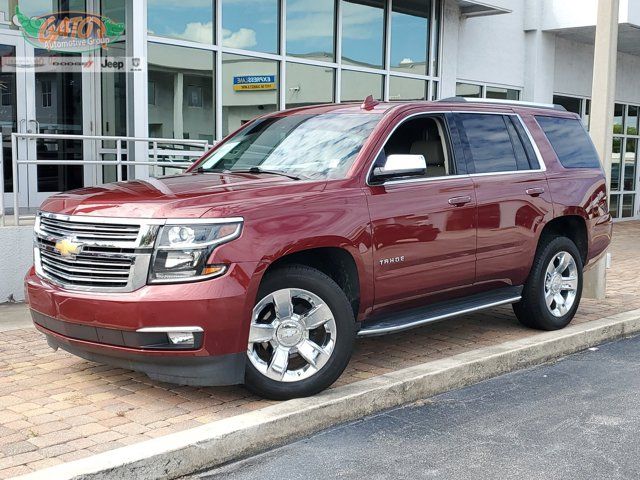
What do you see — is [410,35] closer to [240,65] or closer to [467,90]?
[467,90]

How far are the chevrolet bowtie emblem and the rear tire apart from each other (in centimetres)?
382

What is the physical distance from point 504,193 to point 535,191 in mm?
427

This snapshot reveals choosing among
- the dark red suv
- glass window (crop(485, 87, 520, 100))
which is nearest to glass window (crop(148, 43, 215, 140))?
the dark red suv

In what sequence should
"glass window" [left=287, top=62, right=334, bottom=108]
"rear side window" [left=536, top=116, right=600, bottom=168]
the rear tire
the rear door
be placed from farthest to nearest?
"glass window" [left=287, top=62, right=334, bottom=108] → "rear side window" [left=536, top=116, right=600, bottom=168] → the rear tire → the rear door

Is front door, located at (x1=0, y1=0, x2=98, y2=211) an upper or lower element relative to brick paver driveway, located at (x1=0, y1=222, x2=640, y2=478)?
upper

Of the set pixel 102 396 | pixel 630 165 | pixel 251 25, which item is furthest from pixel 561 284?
pixel 630 165

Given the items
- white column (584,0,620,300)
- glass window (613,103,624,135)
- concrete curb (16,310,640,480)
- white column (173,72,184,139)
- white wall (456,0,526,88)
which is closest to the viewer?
concrete curb (16,310,640,480)

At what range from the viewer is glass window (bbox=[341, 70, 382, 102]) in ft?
43.8

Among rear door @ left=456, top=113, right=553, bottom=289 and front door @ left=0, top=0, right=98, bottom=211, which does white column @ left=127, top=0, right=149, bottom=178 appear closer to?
front door @ left=0, top=0, right=98, bottom=211

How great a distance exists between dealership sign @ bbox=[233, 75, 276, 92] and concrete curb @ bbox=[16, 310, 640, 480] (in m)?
6.67

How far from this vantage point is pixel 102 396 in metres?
4.99

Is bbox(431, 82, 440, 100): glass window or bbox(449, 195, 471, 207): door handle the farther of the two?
bbox(431, 82, 440, 100): glass window

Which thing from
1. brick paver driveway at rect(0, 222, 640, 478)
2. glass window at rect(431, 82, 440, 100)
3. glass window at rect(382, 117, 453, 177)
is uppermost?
glass window at rect(431, 82, 440, 100)

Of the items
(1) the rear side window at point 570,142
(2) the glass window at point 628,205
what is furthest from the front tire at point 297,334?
(2) the glass window at point 628,205
